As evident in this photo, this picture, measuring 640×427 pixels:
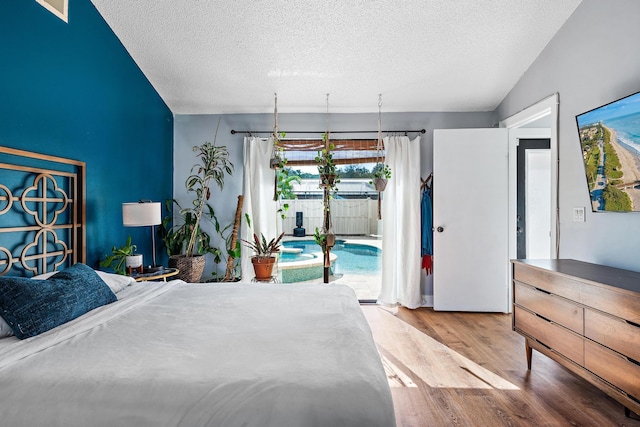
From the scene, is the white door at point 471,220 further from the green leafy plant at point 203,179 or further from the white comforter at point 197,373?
the white comforter at point 197,373

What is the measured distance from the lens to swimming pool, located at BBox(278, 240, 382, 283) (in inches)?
202

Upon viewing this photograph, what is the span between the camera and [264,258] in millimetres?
4148

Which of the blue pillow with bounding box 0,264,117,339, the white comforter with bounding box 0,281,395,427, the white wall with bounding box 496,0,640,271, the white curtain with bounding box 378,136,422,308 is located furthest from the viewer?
the white curtain with bounding box 378,136,422,308

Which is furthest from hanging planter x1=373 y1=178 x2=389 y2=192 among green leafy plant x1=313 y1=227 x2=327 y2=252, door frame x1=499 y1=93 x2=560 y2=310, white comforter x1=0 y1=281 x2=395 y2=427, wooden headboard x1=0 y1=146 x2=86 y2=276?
wooden headboard x1=0 y1=146 x2=86 y2=276

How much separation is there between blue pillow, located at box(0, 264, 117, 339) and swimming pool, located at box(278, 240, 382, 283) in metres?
3.06

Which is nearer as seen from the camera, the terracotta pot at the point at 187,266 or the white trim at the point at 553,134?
the white trim at the point at 553,134

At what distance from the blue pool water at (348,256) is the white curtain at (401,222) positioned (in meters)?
0.53

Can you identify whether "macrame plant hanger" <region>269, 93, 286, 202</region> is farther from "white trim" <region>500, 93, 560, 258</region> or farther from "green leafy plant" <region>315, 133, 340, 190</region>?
"white trim" <region>500, 93, 560, 258</region>

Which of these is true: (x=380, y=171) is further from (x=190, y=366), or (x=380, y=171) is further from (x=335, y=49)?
(x=190, y=366)

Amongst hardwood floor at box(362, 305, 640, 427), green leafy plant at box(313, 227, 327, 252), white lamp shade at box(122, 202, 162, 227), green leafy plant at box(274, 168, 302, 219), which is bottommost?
hardwood floor at box(362, 305, 640, 427)

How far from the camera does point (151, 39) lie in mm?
3398

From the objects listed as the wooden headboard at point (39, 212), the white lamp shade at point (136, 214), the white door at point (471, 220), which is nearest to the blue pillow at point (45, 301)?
the wooden headboard at point (39, 212)

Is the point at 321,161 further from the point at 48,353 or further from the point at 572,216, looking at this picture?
the point at 48,353

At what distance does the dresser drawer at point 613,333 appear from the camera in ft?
5.98
